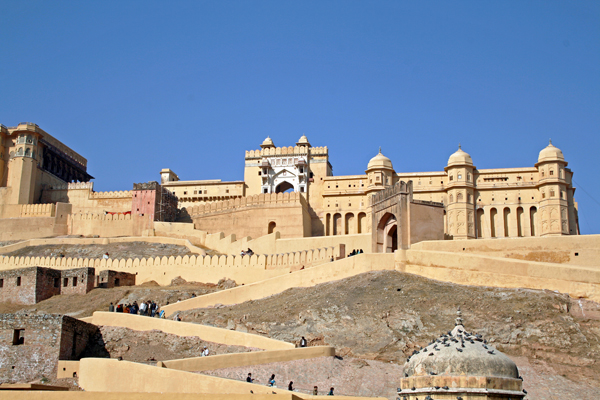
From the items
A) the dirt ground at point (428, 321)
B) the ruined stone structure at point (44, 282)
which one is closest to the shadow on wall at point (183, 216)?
the ruined stone structure at point (44, 282)

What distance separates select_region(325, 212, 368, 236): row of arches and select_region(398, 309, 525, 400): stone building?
39.9 m

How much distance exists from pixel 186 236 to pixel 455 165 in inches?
745

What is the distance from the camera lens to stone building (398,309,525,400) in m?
8.27

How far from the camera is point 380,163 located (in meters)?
49.3

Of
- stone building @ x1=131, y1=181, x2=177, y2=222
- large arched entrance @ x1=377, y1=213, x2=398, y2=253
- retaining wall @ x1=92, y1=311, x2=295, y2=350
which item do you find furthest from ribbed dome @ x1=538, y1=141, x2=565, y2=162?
retaining wall @ x1=92, y1=311, x2=295, y2=350

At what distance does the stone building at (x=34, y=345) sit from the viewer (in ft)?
76.0

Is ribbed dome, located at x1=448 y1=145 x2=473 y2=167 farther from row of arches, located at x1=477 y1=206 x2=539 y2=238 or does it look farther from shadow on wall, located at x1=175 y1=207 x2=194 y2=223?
shadow on wall, located at x1=175 y1=207 x2=194 y2=223

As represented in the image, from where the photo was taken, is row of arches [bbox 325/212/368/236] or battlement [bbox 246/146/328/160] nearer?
row of arches [bbox 325/212/368/236]

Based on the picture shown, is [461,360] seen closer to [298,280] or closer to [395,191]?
[298,280]

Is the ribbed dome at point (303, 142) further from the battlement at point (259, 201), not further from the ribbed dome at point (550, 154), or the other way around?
the ribbed dome at point (550, 154)

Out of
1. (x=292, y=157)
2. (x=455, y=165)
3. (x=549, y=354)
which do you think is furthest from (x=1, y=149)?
(x=549, y=354)

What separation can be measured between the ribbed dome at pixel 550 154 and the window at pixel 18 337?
34984 millimetres

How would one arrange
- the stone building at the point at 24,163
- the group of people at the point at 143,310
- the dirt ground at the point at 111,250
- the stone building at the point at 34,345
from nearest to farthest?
the stone building at the point at 34,345, the group of people at the point at 143,310, the dirt ground at the point at 111,250, the stone building at the point at 24,163

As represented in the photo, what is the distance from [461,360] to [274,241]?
100 feet
